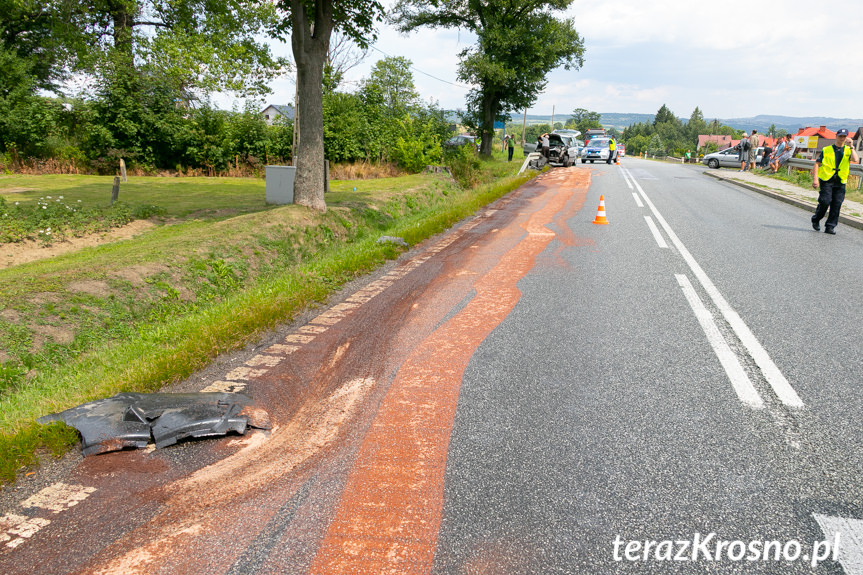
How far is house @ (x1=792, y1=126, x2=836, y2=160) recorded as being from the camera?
3472 centimetres

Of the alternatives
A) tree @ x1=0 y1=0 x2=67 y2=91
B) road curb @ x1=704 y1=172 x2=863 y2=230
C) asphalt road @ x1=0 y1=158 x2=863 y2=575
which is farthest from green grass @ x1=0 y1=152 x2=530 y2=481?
tree @ x1=0 y1=0 x2=67 y2=91

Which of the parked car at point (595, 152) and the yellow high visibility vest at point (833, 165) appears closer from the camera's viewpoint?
the yellow high visibility vest at point (833, 165)

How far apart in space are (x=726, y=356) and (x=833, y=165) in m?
8.40

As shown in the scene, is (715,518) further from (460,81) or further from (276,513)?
(460,81)

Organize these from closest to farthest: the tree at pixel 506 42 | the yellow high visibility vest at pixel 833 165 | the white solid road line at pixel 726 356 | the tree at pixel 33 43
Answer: the white solid road line at pixel 726 356
the yellow high visibility vest at pixel 833 165
the tree at pixel 33 43
the tree at pixel 506 42

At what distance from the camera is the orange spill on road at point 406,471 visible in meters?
2.35

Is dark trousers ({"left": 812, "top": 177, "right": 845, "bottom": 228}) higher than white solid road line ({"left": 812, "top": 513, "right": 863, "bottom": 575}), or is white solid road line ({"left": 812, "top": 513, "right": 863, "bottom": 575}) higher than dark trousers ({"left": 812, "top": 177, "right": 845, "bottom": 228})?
dark trousers ({"left": 812, "top": 177, "right": 845, "bottom": 228})

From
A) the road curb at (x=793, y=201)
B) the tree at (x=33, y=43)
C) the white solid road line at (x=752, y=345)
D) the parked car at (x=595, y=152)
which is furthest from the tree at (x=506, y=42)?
the white solid road line at (x=752, y=345)

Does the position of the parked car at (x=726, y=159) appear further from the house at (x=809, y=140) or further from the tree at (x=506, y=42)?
the tree at (x=506, y=42)

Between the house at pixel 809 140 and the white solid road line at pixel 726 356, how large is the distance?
1337cm

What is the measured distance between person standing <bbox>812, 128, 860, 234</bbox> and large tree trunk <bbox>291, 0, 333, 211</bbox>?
32.7 feet

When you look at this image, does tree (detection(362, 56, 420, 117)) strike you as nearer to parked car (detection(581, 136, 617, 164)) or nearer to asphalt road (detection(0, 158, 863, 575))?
parked car (detection(581, 136, 617, 164))

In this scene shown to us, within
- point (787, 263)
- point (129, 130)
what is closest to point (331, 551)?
point (787, 263)

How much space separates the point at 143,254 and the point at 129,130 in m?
16.2
